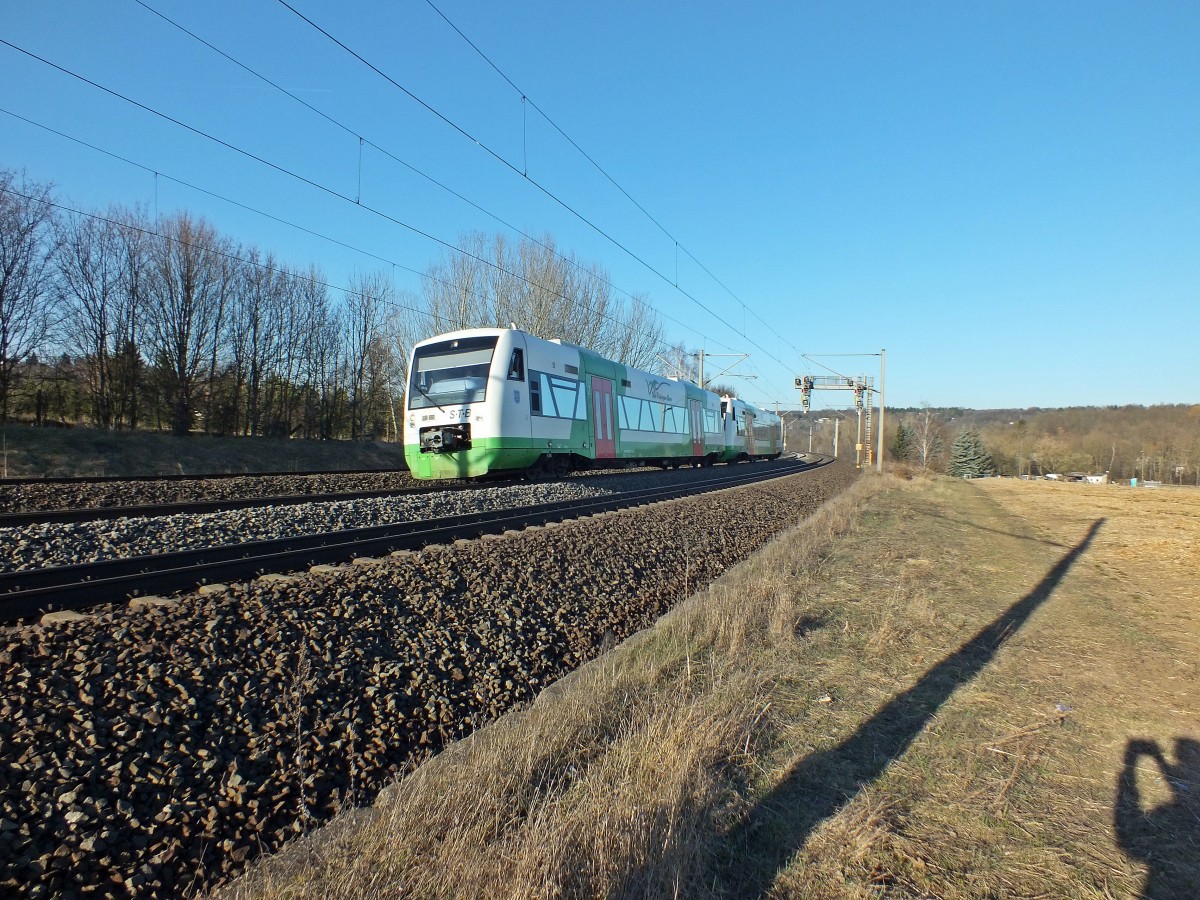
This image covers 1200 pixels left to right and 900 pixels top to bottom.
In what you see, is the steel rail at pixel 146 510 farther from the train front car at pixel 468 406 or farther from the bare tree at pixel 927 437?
the bare tree at pixel 927 437

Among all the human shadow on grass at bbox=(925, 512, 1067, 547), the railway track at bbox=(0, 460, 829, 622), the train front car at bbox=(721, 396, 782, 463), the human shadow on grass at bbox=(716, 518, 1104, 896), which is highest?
the train front car at bbox=(721, 396, 782, 463)

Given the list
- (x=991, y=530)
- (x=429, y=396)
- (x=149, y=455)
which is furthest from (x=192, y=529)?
(x=149, y=455)

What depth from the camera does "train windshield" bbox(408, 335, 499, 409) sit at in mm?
13977

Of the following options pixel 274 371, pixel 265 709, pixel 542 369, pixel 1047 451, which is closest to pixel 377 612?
pixel 265 709

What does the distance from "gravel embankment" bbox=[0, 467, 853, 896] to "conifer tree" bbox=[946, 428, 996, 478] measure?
275ft

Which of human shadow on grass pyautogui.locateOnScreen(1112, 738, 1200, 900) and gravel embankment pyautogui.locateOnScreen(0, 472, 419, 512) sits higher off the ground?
gravel embankment pyautogui.locateOnScreen(0, 472, 419, 512)

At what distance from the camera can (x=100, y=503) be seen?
10633mm

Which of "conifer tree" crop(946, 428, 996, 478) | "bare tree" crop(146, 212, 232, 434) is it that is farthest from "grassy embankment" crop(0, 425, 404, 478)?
"conifer tree" crop(946, 428, 996, 478)

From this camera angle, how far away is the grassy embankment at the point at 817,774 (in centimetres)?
261

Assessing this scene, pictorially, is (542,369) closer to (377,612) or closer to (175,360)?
(377,612)

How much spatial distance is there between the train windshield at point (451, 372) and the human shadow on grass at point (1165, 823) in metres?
11.9

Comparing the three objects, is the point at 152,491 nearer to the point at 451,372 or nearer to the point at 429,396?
the point at 429,396

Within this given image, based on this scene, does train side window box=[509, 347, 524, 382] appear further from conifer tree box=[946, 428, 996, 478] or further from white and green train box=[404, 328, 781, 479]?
conifer tree box=[946, 428, 996, 478]

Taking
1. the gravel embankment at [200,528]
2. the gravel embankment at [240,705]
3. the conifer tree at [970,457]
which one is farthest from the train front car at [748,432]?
the conifer tree at [970,457]
